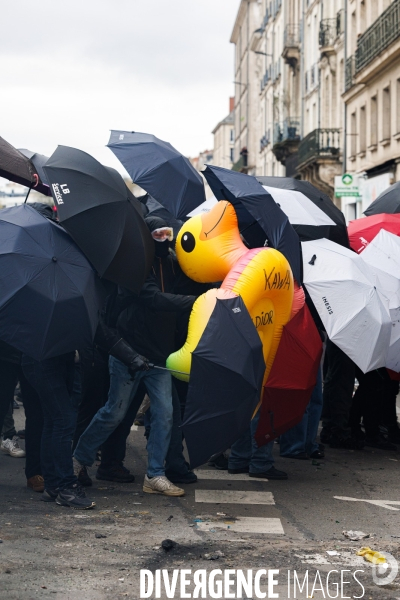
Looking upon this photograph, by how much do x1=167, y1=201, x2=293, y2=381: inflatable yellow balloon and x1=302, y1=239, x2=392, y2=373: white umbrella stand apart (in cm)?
63

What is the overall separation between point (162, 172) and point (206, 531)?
3.70 metres

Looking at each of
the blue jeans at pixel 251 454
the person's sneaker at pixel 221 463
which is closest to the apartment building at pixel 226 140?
the person's sneaker at pixel 221 463

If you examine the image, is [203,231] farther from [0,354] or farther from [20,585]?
[20,585]

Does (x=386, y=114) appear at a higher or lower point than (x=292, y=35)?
lower

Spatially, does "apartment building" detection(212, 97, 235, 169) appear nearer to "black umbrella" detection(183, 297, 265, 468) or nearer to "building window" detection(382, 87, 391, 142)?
"building window" detection(382, 87, 391, 142)

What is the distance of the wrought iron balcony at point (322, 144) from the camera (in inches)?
1597

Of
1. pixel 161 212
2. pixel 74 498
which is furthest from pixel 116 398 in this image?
pixel 161 212

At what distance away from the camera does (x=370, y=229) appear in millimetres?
9828

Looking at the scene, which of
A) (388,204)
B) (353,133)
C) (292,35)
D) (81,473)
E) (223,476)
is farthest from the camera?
(292,35)

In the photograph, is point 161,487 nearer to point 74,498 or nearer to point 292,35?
point 74,498

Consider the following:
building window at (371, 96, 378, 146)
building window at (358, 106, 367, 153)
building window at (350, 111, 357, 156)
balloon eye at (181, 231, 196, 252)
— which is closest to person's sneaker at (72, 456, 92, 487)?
balloon eye at (181, 231, 196, 252)

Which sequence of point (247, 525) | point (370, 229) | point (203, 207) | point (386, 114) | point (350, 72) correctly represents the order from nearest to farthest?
point (247, 525) → point (203, 207) → point (370, 229) → point (386, 114) → point (350, 72)

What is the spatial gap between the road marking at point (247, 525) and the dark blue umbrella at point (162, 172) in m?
3.08

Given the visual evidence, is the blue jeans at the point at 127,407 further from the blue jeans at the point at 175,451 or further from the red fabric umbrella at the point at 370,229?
the red fabric umbrella at the point at 370,229
